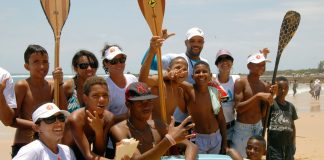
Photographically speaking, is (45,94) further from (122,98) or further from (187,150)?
(187,150)

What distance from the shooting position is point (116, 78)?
4301 millimetres

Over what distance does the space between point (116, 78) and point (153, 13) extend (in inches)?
33.4

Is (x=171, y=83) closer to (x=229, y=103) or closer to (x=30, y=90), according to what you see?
(x=229, y=103)

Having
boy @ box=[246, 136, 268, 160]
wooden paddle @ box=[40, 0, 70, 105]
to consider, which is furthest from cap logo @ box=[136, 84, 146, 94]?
boy @ box=[246, 136, 268, 160]

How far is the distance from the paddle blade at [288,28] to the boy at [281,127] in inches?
24.9

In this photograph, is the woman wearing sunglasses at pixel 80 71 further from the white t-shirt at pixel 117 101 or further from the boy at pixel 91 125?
the boy at pixel 91 125

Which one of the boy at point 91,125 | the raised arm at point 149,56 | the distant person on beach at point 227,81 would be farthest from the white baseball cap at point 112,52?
the distant person on beach at point 227,81

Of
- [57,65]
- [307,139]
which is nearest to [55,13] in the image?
[57,65]

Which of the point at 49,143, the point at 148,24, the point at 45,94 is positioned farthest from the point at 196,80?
the point at 49,143

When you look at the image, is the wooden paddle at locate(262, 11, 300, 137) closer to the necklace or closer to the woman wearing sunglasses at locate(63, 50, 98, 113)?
the woman wearing sunglasses at locate(63, 50, 98, 113)

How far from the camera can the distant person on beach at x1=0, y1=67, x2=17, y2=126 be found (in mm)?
3736

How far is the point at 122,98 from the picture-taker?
4.15 m

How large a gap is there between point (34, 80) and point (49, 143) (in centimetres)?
109

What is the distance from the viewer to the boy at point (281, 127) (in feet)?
18.2
